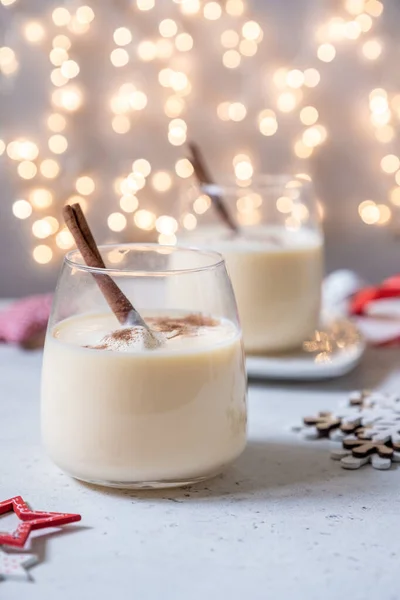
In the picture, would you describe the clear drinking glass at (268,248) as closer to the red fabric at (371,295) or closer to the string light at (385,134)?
the red fabric at (371,295)

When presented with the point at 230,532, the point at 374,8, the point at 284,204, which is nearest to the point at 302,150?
the point at 374,8

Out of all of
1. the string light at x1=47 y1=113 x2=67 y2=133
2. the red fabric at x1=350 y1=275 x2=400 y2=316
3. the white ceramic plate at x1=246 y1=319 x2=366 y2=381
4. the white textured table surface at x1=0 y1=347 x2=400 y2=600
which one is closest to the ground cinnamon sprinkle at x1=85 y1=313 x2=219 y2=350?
the white textured table surface at x1=0 y1=347 x2=400 y2=600

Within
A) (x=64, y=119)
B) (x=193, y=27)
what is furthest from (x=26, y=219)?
(x=193, y=27)

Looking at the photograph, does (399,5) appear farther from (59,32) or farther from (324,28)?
(59,32)

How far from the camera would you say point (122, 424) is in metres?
0.89

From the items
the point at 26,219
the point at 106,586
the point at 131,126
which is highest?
the point at 131,126

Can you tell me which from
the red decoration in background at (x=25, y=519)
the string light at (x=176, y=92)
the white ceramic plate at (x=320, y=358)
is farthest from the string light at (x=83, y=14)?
the red decoration in background at (x=25, y=519)

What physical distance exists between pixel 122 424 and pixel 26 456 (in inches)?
7.6

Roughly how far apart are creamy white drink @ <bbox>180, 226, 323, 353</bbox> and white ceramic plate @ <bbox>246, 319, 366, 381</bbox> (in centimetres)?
3

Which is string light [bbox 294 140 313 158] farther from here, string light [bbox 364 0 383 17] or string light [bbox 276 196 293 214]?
string light [bbox 276 196 293 214]

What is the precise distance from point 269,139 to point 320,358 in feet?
3.58

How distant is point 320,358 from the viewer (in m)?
1.40

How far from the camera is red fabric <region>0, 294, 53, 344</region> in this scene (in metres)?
1.50

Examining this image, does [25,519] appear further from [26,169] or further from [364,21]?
[364,21]
